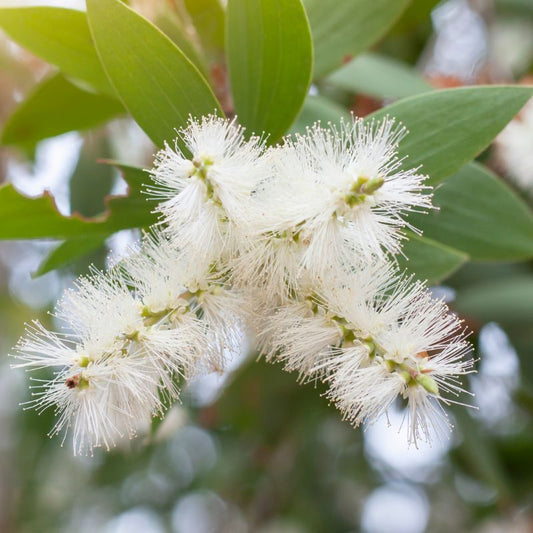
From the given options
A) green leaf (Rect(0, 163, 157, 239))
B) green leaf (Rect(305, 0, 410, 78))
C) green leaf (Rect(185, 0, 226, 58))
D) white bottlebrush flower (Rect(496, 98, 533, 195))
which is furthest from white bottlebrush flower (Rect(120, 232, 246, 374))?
white bottlebrush flower (Rect(496, 98, 533, 195))

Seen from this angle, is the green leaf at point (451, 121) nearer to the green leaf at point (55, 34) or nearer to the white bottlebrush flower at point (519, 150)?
the green leaf at point (55, 34)

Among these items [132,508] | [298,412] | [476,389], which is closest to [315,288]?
[476,389]

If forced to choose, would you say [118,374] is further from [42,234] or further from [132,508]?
[132,508]

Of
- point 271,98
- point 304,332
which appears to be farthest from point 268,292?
point 271,98

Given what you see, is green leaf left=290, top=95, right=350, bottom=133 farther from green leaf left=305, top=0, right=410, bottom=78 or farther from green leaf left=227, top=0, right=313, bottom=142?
green leaf left=227, top=0, right=313, bottom=142

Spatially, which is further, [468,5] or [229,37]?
[468,5]

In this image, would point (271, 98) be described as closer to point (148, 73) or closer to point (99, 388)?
point (148, 73)
